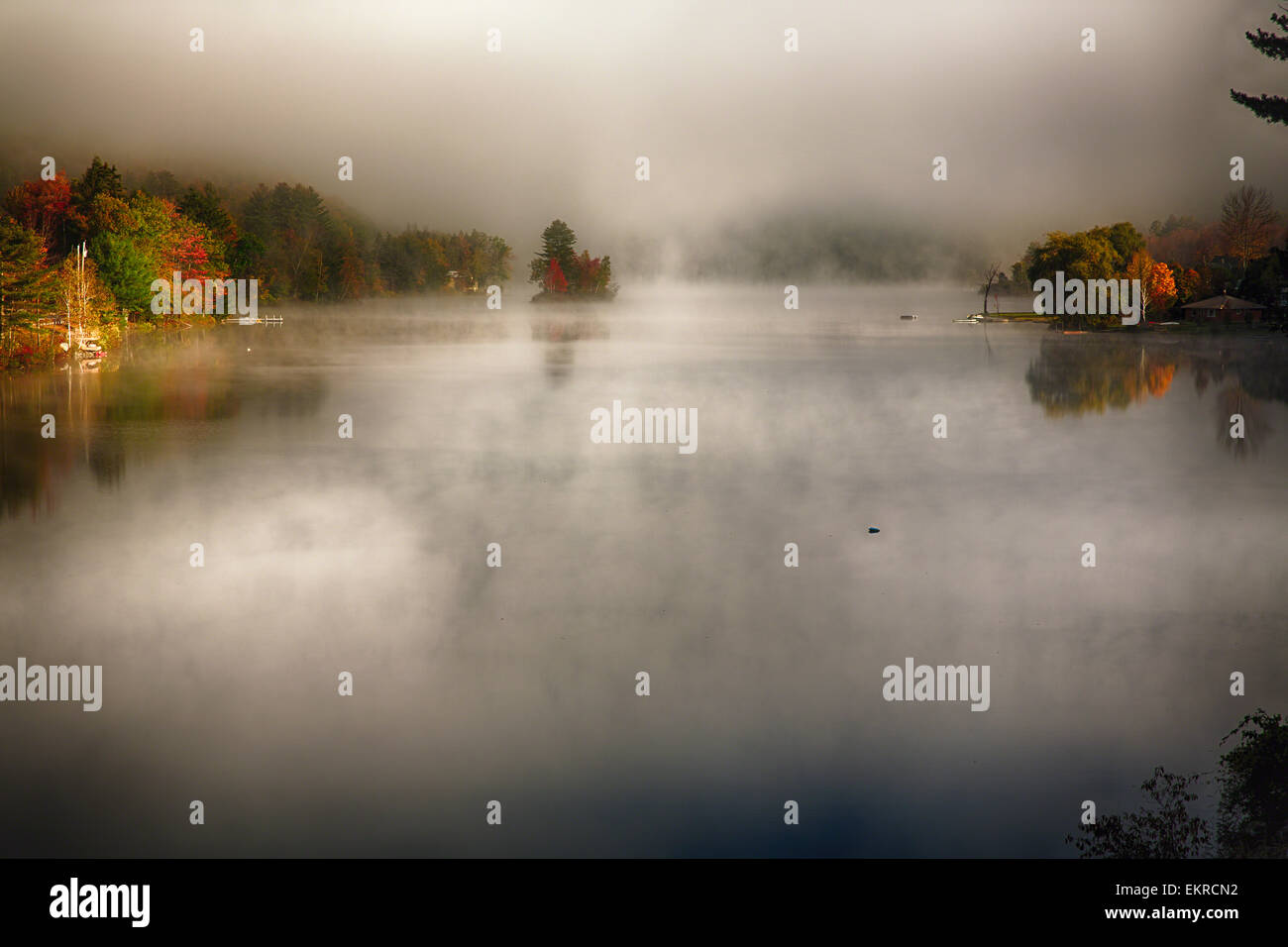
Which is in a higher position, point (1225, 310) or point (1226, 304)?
point (1226, 304)

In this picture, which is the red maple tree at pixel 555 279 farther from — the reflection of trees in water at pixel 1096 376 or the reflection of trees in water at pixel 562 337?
the reflection of trees in water at pixel 1096 376

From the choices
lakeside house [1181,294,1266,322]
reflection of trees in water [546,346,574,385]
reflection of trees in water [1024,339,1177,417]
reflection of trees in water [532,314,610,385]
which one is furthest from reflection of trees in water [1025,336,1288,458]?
reflection of trees in water [532,314,610,385]

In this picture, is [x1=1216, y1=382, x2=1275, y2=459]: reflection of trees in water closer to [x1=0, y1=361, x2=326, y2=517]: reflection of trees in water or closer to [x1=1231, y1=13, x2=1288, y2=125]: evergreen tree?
[x1=1231, y1=13, x2=1288, y2=125]: evergreen tree

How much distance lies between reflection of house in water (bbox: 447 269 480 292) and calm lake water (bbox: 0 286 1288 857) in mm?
145213

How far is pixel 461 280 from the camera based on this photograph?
575 ft

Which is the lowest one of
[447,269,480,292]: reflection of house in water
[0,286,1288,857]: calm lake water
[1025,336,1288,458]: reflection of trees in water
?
[0,286,1288,857]: calm lake water

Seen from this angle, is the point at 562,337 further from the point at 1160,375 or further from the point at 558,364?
the point at 1160,375

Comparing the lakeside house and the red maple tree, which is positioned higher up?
the red maple tree

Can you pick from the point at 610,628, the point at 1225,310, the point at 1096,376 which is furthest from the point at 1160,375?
the point at 1225,310

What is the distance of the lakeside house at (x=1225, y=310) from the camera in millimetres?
80750

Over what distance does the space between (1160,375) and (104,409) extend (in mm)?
37946

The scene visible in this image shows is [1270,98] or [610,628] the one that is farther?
[1270,98]

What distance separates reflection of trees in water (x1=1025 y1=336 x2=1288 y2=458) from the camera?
3384 cm

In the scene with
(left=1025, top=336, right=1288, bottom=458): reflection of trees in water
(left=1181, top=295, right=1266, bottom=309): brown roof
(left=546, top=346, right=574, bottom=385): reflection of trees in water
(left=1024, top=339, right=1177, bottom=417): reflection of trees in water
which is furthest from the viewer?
(left=1181, top=295, right=1266, bottom=309): brown roof
